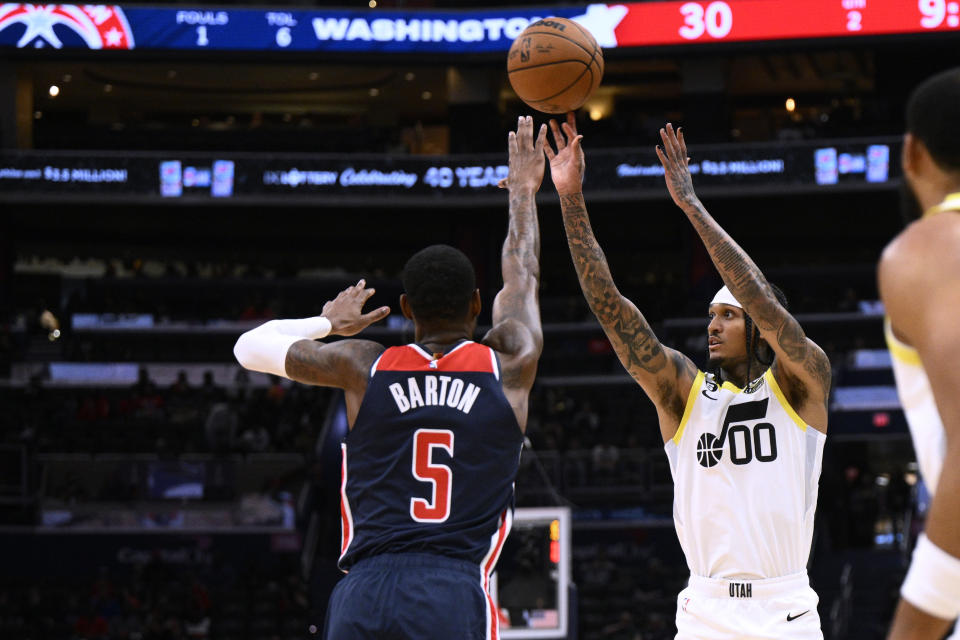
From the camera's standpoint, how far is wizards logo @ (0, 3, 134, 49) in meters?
24.8

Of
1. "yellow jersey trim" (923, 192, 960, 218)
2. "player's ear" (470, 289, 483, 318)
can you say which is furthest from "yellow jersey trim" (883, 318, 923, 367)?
"player's ear" (470, 289, 483, 318)

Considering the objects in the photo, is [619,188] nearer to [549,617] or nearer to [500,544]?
[549,617]

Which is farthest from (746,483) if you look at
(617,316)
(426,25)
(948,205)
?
(426,25)

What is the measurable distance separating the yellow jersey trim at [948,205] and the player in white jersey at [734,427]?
206 cm

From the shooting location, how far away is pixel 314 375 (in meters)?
4.16

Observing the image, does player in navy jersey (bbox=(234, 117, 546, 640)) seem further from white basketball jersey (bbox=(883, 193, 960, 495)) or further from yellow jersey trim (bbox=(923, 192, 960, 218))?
yellow jersey trim (bbox=(923, 192, 960, 218))

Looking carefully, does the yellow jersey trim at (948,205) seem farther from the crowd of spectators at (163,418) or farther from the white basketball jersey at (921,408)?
the crowd of spectators at (163,418)

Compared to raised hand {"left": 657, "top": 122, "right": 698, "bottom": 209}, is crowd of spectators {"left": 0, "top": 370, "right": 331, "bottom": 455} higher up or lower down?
lower down

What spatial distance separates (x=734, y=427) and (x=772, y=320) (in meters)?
0.50

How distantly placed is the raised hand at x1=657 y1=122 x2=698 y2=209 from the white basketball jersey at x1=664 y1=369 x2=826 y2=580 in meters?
0.80

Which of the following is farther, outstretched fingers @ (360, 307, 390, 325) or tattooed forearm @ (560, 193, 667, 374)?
tattooed forearm @ (560, 193, 667, 374)

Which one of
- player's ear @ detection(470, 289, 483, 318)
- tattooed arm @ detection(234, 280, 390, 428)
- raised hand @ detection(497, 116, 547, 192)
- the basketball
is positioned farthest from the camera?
the basketball

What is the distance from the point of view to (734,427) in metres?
5.17

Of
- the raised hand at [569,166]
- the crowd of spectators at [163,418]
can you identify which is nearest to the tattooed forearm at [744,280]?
the raised hand at [569,166]
